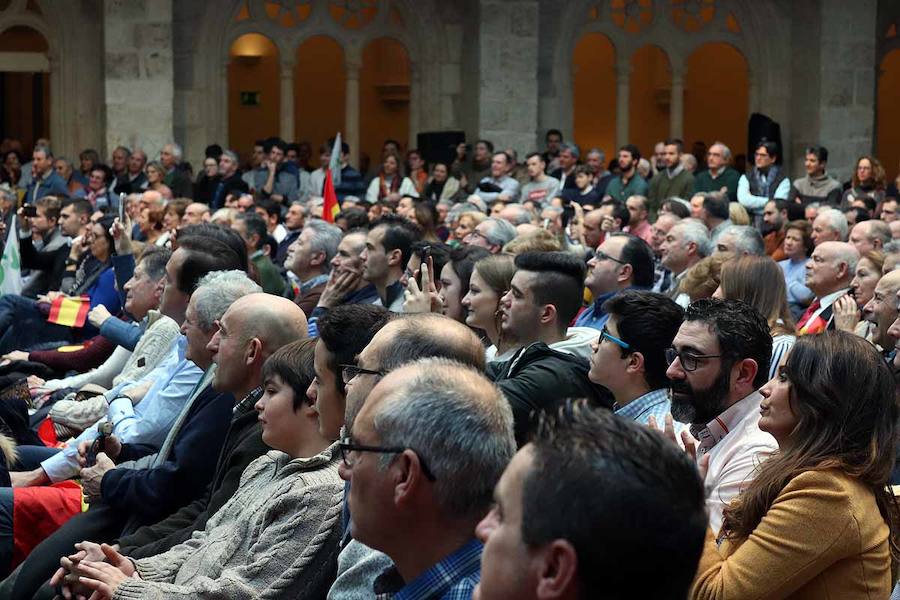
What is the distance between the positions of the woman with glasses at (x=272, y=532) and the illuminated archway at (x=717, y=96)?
19892 millimetres

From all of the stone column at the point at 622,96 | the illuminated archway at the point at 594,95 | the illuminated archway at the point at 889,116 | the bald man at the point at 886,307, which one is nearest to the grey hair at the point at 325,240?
the bald man at the point at 886,307

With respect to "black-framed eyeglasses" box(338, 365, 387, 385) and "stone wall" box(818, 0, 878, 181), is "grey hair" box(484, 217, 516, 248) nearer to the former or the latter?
"black-framed eyeglasses" box(338, 365, 387, 385)

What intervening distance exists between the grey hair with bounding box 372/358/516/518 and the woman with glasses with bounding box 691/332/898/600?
0.59 meters

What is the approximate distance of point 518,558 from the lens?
1975 mm

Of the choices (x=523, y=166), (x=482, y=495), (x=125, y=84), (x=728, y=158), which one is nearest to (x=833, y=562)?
(x=482, y=495)

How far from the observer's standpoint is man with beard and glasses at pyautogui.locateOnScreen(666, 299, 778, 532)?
147 inches

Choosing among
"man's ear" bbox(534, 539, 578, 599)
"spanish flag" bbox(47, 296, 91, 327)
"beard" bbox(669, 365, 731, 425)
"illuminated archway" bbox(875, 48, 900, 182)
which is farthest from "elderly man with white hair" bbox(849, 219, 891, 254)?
"illuminated archway" bbox(875, 48, 900, 182)

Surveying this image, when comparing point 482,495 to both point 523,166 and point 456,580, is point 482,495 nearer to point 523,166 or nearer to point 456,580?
point 456,580

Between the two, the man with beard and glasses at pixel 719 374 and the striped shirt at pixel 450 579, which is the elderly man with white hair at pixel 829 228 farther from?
the striped shirt at pixel 450 579

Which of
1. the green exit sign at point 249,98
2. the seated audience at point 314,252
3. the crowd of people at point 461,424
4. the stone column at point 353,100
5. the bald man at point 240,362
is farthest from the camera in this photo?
the green exit sign at point 249,98

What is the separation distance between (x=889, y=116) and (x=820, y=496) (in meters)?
20.6

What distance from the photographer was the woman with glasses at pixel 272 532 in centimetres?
348

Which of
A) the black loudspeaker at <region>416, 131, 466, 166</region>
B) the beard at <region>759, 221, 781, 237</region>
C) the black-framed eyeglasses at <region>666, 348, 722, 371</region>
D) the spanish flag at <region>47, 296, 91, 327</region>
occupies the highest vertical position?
the black loudspeaker at <region>416, 131, 466, 166</region>

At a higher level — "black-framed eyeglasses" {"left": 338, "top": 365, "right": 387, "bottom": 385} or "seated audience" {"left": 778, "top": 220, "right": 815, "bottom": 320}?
"black-framed eyeglasses" {"left": 338, "top": 365, "right": 387, "bottom": 385}
